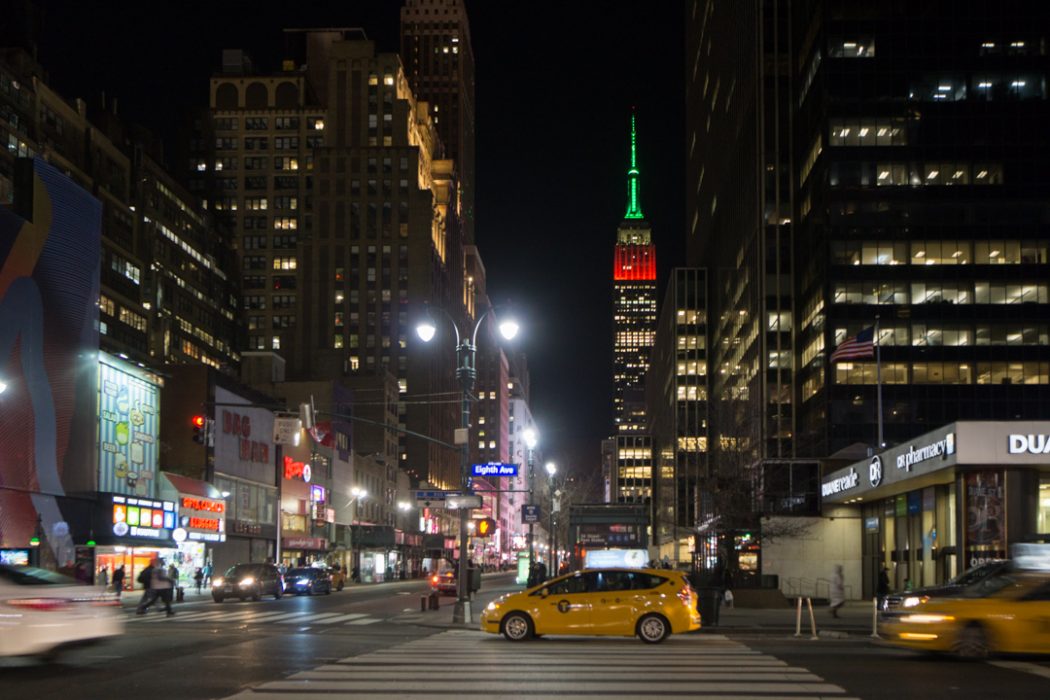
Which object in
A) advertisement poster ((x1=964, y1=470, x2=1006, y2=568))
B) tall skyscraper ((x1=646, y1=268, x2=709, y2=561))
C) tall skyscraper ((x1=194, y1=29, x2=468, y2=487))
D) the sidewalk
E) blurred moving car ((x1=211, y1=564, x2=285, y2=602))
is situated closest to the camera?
the sidewalk

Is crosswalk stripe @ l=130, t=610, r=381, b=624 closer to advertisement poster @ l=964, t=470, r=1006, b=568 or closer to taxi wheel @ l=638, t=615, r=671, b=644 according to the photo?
taxi wheel @ l=638, t=615, r=671, b=644

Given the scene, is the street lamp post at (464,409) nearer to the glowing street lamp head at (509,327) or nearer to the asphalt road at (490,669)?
the glowing street lamp head at (509,327)

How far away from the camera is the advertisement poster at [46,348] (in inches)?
2010

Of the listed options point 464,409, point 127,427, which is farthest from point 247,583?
point 464,409

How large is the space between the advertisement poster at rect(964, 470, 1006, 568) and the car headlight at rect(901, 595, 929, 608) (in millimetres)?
14725

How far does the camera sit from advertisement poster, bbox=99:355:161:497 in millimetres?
59500

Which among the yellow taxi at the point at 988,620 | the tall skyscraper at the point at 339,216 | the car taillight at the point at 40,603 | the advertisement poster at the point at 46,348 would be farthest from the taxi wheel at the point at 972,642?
the tall skyscraper at the point at 339,216

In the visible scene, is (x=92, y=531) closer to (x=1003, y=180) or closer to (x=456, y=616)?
(x=456, y=616)

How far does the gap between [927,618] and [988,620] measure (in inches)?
37.4

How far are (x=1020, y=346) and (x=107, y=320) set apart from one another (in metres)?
77.8

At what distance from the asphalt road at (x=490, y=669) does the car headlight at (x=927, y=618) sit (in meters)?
0.69

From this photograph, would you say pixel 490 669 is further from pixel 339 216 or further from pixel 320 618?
pixel 339 216

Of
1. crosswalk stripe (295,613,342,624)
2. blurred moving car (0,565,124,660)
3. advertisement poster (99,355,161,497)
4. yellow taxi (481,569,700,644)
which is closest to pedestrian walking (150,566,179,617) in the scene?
crosswalk stripe (295,613,342,624)

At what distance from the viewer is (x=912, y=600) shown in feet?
67.5
